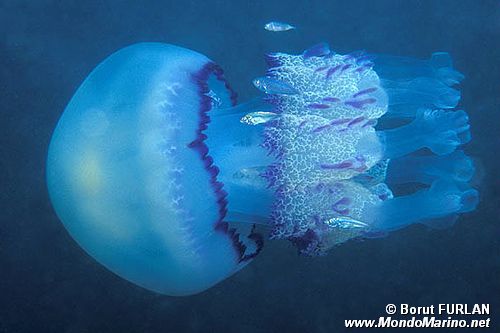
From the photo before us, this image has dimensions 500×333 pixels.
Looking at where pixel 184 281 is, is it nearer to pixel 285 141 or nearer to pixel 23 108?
pixel 285 141

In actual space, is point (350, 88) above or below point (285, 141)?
above

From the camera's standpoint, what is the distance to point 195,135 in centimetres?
311

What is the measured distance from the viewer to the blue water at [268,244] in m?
5.04

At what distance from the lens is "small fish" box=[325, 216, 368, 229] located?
10.9ft

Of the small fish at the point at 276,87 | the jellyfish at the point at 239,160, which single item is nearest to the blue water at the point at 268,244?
the jellyfish at the point at 239,160

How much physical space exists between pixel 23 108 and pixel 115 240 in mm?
2439

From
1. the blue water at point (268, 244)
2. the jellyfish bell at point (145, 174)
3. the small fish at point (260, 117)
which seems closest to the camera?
the jellyfish bell at point (145, 174)

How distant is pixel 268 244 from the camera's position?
198 inches

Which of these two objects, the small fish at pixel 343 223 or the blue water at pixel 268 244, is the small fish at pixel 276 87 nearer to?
the small fish at pixel 343 223

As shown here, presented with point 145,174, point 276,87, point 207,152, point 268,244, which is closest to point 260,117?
point 276,87

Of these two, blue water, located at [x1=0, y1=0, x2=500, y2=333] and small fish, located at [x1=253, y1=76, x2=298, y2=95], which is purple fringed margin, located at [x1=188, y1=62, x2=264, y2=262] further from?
blue water, located at [x1=0, y1=0, x2=500, y2=333]

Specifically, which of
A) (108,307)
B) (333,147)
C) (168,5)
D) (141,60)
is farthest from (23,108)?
(333,147)

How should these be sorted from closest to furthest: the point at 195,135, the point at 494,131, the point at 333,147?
the point at 195,135, the point at 333,147, the point at 494,131

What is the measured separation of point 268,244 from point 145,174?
2.23m
